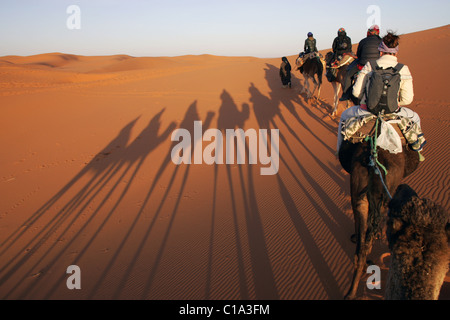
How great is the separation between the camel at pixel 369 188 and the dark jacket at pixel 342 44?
8496 millimetres

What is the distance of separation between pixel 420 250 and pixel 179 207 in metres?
4.97

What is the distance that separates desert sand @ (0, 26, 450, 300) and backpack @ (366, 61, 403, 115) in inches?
84.6

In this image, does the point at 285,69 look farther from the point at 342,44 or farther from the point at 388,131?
the point at 388,131

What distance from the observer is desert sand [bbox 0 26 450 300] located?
400 centimetres

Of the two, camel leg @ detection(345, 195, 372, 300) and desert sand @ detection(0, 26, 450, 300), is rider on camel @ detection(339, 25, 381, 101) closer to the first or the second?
desert sand @ detection(0, 26, 450, 300)

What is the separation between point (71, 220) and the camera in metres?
6.03

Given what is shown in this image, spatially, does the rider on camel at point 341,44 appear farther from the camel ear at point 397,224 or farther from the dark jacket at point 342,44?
the camel ear at point 397,224

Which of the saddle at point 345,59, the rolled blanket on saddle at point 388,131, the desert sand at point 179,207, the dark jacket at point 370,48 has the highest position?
the saddle at point 345,59

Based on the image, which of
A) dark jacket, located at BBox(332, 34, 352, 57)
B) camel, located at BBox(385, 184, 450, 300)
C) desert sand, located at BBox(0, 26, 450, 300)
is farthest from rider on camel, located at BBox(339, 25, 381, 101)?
camel, located at BBox(385, 184, 450, 300)

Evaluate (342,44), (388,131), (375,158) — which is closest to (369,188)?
(375,158)

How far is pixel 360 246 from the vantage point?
3312mm

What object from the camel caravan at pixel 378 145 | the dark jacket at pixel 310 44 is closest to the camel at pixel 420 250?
the camel caravan at pixel 378 145

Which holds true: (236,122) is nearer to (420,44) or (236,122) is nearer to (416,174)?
(416,174)

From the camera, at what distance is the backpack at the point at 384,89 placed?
313cm
